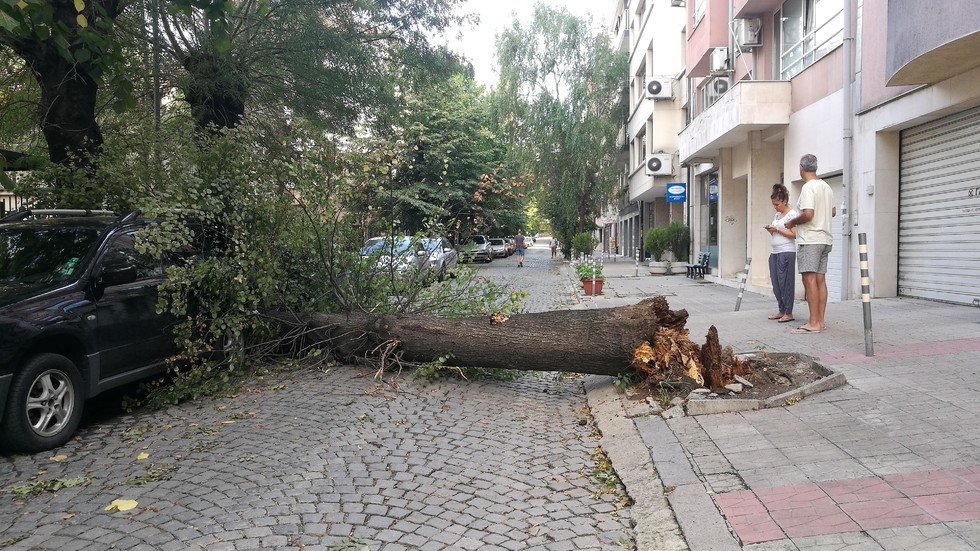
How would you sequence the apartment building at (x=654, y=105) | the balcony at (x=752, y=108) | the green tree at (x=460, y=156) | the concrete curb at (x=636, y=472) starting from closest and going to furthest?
the concrete curb at (x=636, y=472)
the balcony at (x=752, y=108)
the green tree at (x=460, y=156)
the apartment building at (x=654, y=105)

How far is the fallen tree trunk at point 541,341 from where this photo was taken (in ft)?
19.7

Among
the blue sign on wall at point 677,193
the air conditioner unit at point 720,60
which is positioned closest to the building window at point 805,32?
the air conditioner unit at point 720,60

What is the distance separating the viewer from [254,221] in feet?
23.0

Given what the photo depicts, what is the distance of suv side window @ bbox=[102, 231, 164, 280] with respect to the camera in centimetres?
592

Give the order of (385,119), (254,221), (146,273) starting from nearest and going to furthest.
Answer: (146,273) → (254,221) → (385,119)

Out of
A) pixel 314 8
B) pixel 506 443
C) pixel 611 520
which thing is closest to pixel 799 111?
pixel 314 8

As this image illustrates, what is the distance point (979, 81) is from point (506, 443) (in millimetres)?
7438

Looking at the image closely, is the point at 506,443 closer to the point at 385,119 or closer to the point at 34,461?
the point at 34,461

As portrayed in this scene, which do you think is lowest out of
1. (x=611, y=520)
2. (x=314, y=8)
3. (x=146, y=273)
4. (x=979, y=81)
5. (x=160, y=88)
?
(x=611, y=520)

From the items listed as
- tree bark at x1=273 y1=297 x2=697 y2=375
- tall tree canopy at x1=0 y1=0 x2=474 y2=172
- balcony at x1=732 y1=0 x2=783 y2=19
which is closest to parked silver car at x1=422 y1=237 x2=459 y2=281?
tree bark at x1=273 y1=297 x2=697 y2=375

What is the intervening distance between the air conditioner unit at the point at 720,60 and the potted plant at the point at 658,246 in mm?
7705

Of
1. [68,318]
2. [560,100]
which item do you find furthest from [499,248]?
[68,318]

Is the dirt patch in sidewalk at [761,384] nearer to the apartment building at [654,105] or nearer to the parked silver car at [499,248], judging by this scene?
the apartment building at [654,105]

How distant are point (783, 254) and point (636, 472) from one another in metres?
5.25
